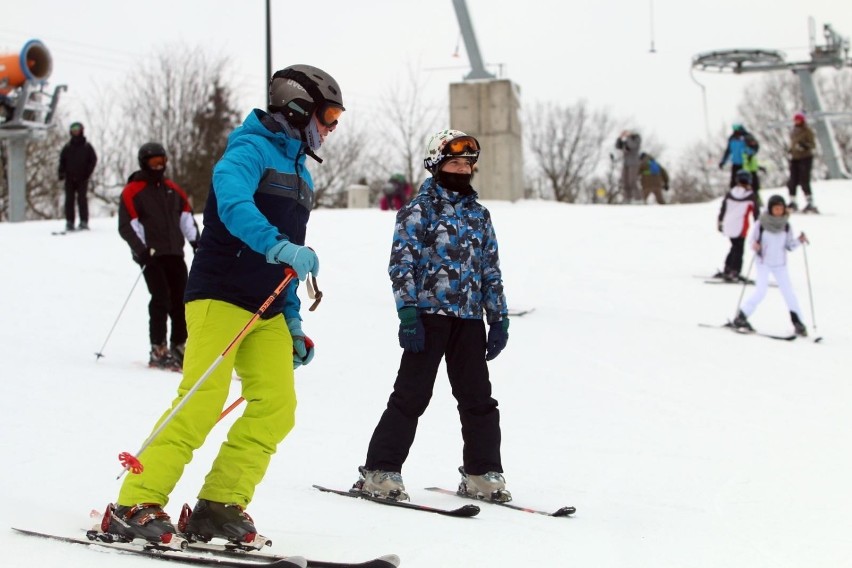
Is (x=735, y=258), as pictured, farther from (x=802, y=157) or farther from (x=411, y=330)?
(x=411, y=330)

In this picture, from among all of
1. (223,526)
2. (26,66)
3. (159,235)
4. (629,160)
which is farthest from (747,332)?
(26,66)

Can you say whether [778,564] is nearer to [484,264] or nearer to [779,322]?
[484,264]

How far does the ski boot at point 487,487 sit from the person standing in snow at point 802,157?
1677cm

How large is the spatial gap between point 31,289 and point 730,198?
32.5 feet

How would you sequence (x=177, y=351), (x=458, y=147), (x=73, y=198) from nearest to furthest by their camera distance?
1. (x=458, y=147)
2. (x=177, y=351)
3. (x=73, y=198)

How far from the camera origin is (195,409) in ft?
11.8

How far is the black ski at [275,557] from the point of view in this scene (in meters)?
3.17

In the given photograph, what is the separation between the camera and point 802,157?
20.4 m

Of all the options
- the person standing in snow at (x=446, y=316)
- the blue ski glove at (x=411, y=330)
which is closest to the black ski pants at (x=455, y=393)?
the person standing in snow at (x=446, y=316)

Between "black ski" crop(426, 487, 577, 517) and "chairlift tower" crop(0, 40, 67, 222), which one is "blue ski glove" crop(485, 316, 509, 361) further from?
"chairlift tower" crop(0, 40, 67, 222)

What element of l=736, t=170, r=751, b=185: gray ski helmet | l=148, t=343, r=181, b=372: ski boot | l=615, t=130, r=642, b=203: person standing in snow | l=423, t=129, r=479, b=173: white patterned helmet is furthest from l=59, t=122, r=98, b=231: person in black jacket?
l=423, t=129, r=479, b=173: white patterned helmet

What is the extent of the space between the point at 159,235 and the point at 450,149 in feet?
14.3

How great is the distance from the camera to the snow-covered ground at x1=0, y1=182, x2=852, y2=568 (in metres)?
4.18

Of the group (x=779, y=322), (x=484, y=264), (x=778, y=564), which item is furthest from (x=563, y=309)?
(x=778, y=564)
